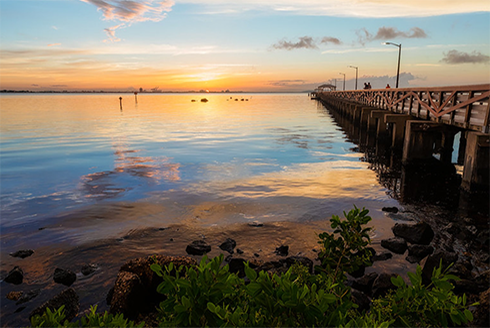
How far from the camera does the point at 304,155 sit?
71.4 feet

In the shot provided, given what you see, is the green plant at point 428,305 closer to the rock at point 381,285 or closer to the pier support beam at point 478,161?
the rock at point 381,285

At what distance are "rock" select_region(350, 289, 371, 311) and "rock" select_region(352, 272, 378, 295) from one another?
11.7 inches

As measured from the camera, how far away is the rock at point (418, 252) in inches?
296

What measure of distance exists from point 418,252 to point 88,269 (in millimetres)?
7338

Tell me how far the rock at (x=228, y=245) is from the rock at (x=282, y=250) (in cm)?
105

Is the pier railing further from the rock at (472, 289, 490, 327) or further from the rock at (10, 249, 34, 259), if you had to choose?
the rock at (10, 249, 34, 259)

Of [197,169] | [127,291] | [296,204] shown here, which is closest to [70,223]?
[127,291]

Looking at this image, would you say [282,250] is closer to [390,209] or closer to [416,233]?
[416,233]

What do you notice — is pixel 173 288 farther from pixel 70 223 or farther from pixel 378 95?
pixel 378 95

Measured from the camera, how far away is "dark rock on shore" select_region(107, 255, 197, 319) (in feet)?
18.4

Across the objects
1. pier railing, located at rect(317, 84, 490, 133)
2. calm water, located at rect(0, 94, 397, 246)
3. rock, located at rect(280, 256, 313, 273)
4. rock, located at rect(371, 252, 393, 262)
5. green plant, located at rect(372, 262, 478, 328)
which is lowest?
calm water, located at rect(0, 94, 397, 246)

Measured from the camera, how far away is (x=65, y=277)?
6.77 meters

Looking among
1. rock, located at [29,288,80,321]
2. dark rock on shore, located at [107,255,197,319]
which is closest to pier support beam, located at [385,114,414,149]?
dark rock on shore, located at [107,255,197,319]

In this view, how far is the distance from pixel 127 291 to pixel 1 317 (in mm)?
2232
